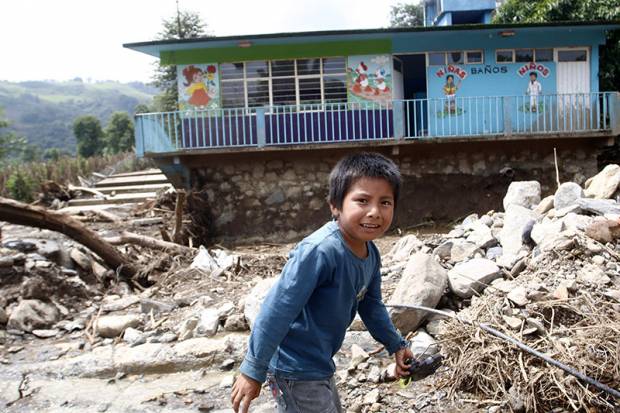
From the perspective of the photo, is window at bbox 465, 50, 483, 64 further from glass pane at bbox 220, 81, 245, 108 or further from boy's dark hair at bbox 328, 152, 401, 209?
boy's dark hair at bbox 328, 152, 401, 209

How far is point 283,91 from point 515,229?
8368 mm

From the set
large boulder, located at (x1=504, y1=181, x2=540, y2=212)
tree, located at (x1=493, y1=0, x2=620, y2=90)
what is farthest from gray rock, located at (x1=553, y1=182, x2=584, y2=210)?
tree, located at (x1=493, y1=0, x2=620, y2=90)

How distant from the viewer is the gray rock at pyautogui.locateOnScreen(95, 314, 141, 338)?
5359 mm

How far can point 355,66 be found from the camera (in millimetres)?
12922

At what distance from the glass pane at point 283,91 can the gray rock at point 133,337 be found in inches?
337

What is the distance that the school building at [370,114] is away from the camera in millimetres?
12414

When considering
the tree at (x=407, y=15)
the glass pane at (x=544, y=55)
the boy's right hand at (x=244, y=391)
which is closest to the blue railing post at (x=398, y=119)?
the glass pane at (x=544, y=55)

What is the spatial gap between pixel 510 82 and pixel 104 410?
11.8 metres

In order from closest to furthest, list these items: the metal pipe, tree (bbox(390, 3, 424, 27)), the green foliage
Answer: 1. the metal pipe
2. the green foliage
3. tree (bbox(390, 3, 424, 27))

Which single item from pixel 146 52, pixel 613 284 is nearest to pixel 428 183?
pixel 146 52

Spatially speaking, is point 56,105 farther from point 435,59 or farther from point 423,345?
point 423,345

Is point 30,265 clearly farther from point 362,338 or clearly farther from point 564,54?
point 564,54

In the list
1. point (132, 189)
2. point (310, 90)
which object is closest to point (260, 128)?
point (310, 90)

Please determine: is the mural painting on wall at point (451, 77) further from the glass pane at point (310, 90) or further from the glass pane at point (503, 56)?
the glass pane at point (310, 90)
